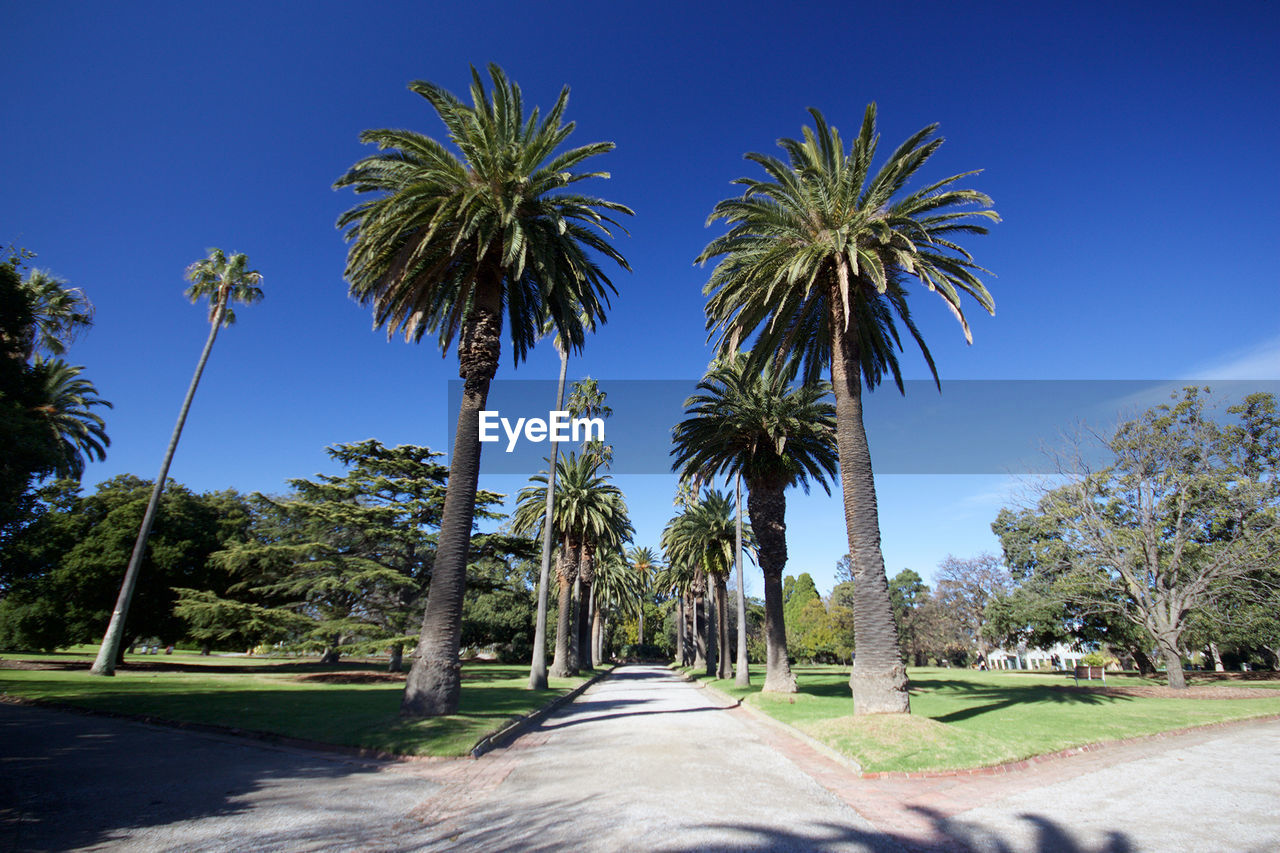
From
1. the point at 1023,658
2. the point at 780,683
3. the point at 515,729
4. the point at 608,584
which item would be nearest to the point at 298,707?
the point at 515,729

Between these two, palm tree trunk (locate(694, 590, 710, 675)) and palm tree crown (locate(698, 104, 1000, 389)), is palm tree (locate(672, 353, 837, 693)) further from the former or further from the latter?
palm tree trunk (locate(694, 590, 710, 675))

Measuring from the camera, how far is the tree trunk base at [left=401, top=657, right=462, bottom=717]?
1409 centimetres

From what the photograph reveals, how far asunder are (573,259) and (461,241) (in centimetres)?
328

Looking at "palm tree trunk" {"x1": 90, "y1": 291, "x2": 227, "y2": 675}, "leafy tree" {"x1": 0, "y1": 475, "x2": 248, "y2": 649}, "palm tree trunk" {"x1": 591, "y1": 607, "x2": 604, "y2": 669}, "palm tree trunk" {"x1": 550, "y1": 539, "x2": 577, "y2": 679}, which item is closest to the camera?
"palm tree trunk" {"x1": 90, "y1": 291, "x2": 227, "y2": 675}

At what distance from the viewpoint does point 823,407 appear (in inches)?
1051

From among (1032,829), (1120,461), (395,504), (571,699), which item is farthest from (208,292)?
(1120,461)

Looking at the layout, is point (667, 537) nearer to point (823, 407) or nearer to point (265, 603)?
point (823, 407)

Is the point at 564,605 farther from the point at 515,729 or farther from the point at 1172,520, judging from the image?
the point at 1172,520

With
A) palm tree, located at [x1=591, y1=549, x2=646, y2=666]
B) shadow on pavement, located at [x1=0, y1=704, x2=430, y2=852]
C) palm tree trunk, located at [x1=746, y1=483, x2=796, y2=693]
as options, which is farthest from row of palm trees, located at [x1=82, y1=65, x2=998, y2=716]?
palm tree, located at [x1=591, y1=549, x2=646, y2=666]

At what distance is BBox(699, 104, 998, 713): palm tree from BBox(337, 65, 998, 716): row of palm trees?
0.17 ft

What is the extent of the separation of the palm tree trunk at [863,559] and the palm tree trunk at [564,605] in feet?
73.9

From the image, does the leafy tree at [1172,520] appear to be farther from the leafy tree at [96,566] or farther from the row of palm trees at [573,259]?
the leafy tree at [96,566]

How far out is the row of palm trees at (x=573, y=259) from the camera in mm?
15250

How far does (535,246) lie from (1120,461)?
34.4 m
